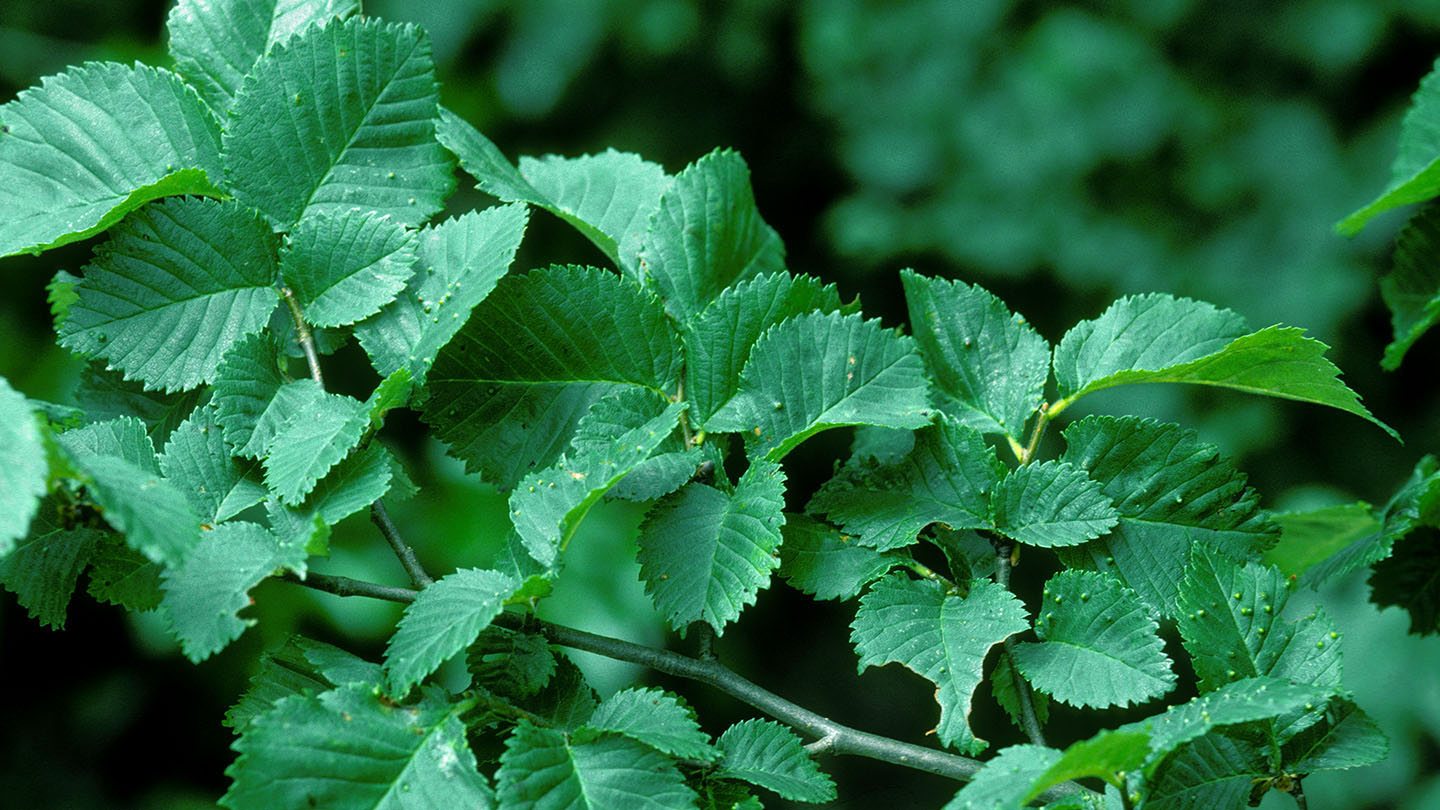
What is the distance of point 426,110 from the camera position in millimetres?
523

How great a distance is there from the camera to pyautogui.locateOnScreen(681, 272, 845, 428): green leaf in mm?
502

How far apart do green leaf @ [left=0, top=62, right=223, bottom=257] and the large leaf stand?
239 millimetres

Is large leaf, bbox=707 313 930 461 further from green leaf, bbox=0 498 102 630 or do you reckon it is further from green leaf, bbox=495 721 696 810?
green leaf, bbox=0 498 102 630

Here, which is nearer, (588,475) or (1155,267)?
(588,475)

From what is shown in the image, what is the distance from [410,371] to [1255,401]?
5.41 ft

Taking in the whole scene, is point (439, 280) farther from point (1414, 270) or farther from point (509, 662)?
point (1414, 270)

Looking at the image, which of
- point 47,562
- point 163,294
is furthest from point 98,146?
point 47,562

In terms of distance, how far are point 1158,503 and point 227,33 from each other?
456 millimetres

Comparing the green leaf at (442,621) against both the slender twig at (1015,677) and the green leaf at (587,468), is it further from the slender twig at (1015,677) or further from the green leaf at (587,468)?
the slender twig at (1015,677)

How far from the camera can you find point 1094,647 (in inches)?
18.0

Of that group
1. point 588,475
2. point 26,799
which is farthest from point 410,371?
point 26,799

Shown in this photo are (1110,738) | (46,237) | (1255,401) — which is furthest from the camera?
(1255,401)

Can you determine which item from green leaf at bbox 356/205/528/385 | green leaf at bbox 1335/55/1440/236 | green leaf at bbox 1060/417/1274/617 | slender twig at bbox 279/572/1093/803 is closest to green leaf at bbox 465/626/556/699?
slender twig at bbox 279/572/1093/803

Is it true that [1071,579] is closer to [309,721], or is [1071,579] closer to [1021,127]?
[309,721]
